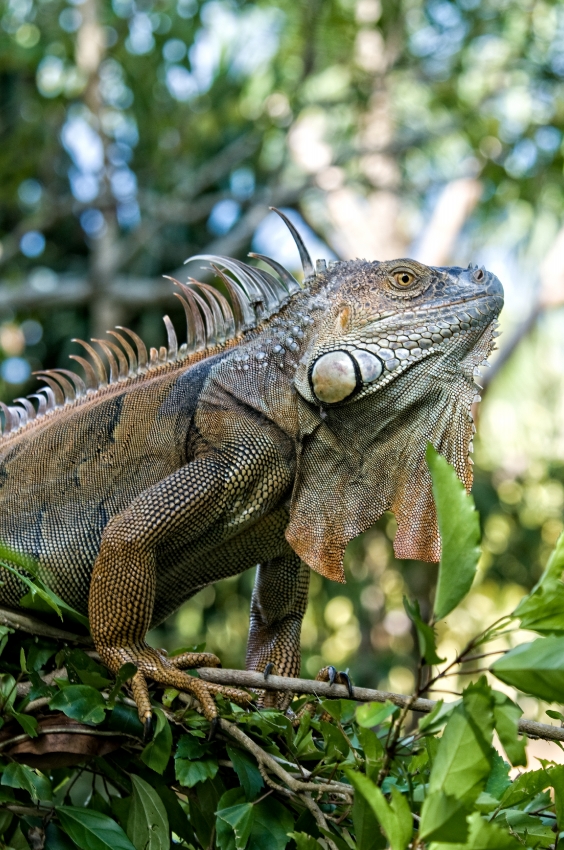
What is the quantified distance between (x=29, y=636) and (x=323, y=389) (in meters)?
1.08

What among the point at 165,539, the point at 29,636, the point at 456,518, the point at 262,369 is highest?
the point at 456,518

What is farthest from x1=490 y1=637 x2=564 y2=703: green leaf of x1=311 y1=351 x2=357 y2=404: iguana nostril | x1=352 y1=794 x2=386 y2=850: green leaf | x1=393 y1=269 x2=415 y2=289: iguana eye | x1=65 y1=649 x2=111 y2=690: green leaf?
x1=393 y1=269 x2=415 y2=289: iguana eye

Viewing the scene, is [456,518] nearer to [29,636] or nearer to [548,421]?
[29,636]

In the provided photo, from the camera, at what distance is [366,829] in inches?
71.7

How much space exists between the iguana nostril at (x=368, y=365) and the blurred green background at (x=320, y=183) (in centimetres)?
503

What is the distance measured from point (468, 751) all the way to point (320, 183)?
8.44 metres

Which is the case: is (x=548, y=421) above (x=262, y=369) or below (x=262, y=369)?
below

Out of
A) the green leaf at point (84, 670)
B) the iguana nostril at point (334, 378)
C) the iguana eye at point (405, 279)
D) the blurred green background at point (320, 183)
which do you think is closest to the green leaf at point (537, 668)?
the green leaf at point (84, 670)

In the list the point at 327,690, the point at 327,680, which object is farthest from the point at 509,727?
the point at 327,680

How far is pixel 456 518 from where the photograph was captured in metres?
1.58

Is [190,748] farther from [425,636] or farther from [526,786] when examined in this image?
[425,636]

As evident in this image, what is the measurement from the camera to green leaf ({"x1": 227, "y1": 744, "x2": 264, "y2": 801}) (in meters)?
2.20

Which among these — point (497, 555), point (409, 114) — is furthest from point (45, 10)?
point (497, 555)

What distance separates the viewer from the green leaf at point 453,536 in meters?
1.58
